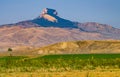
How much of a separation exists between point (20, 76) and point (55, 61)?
43385 millimetres

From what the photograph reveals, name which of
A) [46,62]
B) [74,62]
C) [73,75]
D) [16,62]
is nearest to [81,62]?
[74,62]

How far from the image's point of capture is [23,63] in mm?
89938

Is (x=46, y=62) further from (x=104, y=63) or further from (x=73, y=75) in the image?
(x=73, y=75)

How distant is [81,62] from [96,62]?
3.63m

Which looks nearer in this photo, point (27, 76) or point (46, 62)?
point (27, 76)

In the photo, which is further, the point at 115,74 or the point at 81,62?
the point at 81,62

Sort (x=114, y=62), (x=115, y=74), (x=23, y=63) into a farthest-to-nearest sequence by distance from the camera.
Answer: (x=23, y=63)
(x=114, y=62)
(x=115, y=74)

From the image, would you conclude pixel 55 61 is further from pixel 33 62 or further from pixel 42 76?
pixel 42 76

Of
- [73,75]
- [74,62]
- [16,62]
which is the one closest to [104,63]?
[74,62]

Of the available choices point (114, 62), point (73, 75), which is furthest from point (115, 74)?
point (114, 62)

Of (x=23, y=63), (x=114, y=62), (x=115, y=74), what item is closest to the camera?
(x=115, y=74)

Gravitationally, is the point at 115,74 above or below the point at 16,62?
above

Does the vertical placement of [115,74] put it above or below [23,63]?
above

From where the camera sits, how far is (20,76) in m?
48.2
